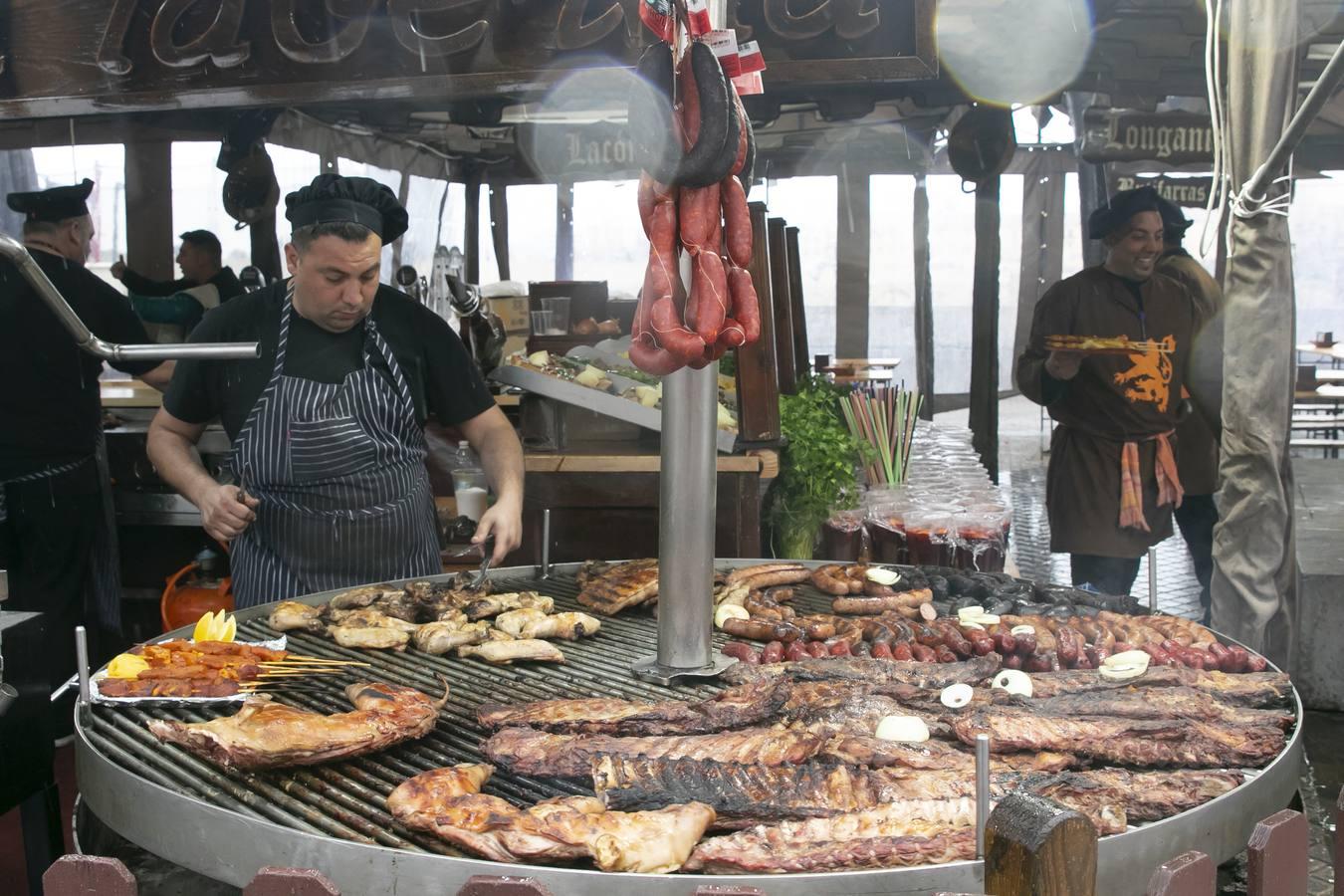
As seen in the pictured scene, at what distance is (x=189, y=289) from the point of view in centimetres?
1037

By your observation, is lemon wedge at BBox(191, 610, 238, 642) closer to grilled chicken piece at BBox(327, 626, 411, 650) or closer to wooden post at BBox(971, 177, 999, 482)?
grilled chicken piece at BBox(327, 626, 411, 650)

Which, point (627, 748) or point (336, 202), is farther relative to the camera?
point (336, 202)

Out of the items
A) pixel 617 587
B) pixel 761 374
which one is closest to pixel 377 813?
pixel 617 587

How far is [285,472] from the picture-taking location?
4312mm

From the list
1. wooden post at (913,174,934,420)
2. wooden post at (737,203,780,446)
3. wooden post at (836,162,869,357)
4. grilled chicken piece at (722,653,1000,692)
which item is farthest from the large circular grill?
wooden post at (836,162,869,357)

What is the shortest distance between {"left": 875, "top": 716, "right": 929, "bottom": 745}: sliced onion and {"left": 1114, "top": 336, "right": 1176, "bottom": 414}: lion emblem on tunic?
468 cm

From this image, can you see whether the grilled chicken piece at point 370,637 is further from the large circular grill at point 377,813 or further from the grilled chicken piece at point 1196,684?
the grilled chicken piece at point 1196,684

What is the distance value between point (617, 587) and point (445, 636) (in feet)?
2.36

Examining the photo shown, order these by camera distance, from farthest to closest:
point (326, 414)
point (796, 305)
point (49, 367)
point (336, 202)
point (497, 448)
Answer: point (796, 305), point (49, 367), point (497, 448), point (326, 414), point (336, 202)

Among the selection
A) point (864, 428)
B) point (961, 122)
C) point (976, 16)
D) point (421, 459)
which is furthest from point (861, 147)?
point (421, 459)

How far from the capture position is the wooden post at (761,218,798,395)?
24.1ft

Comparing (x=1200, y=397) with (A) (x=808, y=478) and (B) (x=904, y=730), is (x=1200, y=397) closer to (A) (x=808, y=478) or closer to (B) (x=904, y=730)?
(A) (x=808, y=478)

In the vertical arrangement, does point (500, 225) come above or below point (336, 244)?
above

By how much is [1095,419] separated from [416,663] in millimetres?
4905
